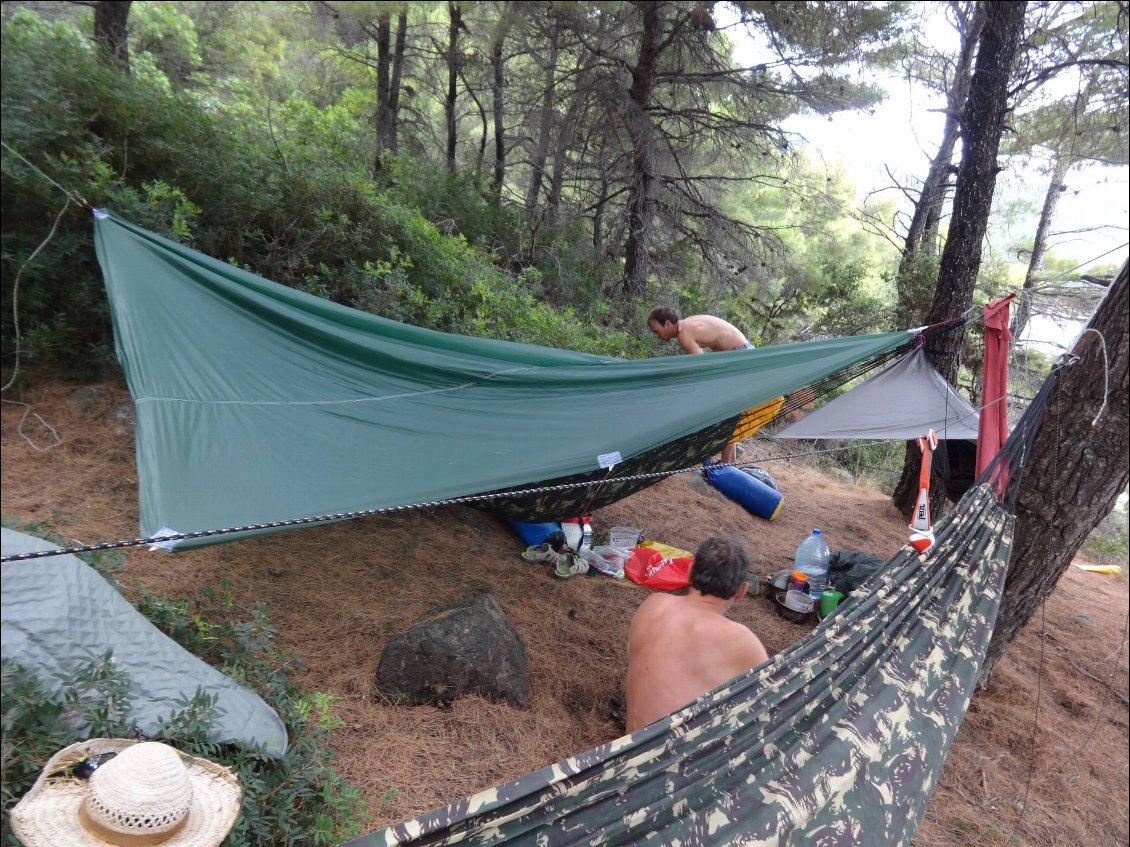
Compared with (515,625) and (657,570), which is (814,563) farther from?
(515,625)

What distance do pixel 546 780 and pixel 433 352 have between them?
71.6 inches

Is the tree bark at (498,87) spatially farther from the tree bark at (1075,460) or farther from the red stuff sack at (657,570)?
the tree bark at (1075,460)

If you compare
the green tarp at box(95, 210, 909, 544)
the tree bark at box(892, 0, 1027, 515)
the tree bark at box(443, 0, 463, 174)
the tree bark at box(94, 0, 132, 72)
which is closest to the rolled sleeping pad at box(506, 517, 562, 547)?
the green tarp at box(95, 210, 909, 544)

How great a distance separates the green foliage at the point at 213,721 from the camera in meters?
1.16

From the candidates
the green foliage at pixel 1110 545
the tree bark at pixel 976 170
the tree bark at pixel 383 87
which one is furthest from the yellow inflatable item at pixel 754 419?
the tree bark at pixel 383 87

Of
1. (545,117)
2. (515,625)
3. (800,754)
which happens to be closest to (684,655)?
(800,754)

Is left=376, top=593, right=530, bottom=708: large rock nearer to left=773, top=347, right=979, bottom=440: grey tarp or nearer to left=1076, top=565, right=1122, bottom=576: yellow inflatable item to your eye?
left=773, top=347, right=979, bottom=440: grey tarp

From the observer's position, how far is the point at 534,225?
614cm

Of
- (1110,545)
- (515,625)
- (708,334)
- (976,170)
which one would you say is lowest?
(1110,545)

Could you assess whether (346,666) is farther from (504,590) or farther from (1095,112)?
(1095,112)

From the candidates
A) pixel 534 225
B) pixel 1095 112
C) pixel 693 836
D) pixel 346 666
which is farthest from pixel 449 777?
pixel 1095 112

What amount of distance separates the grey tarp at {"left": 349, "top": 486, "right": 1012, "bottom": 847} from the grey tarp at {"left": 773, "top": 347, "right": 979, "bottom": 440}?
55.2 inches

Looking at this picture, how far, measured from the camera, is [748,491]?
3889 mm

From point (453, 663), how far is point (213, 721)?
0.70 metres
